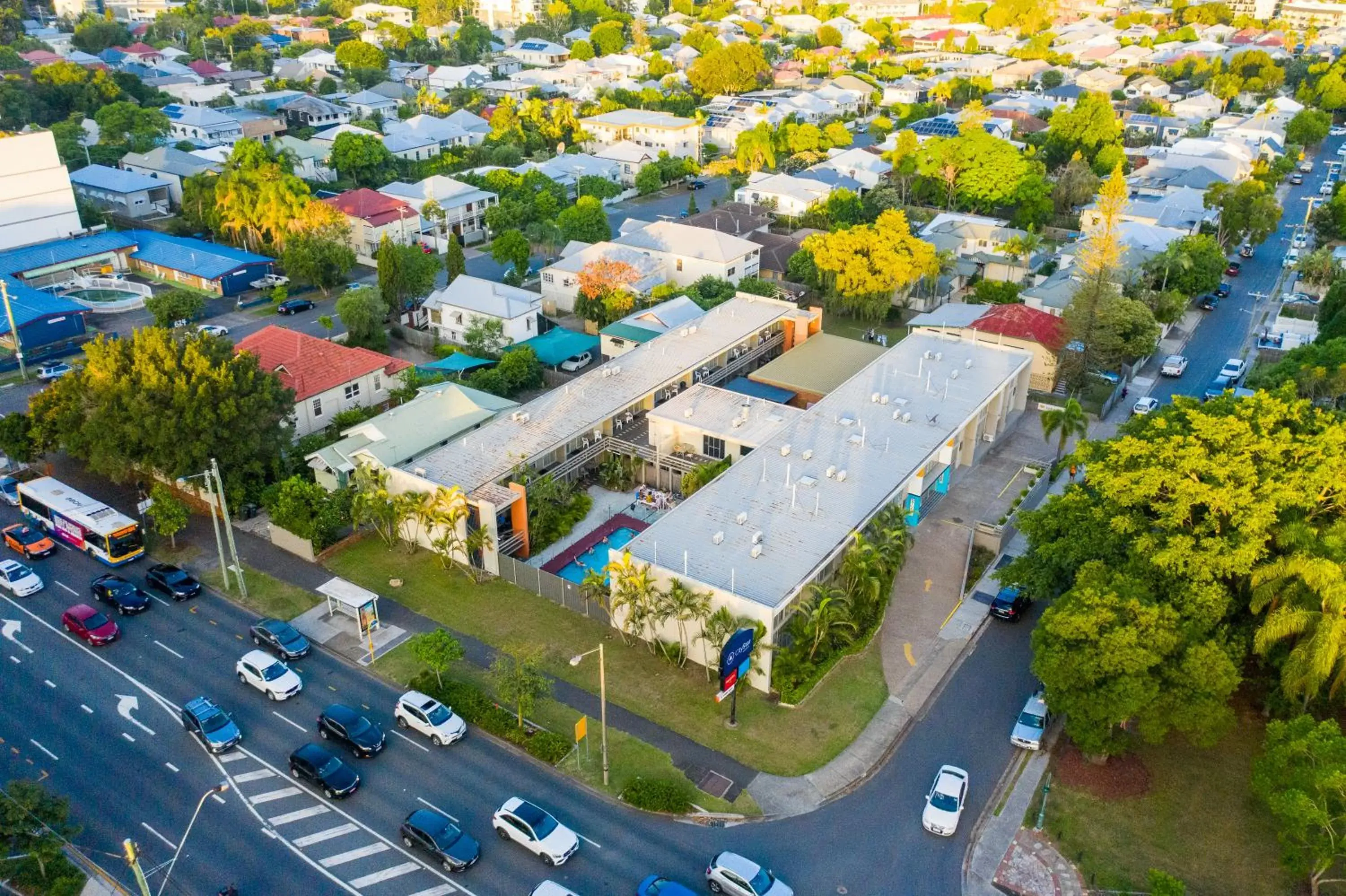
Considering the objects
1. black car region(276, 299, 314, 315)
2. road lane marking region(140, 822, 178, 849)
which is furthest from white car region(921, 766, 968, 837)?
black car region(276, 299, 314, 315)

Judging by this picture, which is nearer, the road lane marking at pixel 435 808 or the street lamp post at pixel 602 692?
the road lane marking at pixel 435 808

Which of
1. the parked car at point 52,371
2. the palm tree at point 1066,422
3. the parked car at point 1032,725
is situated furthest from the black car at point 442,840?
the parked car at point 52,371

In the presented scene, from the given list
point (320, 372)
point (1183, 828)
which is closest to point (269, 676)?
point (320, 372)

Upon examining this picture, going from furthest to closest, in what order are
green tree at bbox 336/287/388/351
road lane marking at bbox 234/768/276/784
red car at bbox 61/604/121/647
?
green tree at bbox 336/287/388/351, red car at bbox 61/604/121/647, road lane marking at bbox 234/768/276/784

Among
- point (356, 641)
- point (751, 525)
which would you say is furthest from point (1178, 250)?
point (356, 641)

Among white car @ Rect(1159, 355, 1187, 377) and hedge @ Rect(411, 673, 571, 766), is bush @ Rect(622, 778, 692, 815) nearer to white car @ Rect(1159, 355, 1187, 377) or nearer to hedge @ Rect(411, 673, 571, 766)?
hedge @ Rect(411, 673, 571, 766)

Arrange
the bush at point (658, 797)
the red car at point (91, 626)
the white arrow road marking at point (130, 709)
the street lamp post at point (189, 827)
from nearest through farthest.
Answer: the street lamp post at point (189, 827)
the bush at point (658, 797)
the white arrow road marking at point (130, 709)
the red car at point (91, 626)

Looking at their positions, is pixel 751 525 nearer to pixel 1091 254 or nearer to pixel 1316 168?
pixel 1091 254

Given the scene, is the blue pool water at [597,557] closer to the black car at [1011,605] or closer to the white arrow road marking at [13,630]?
the black car at [1011,605]
